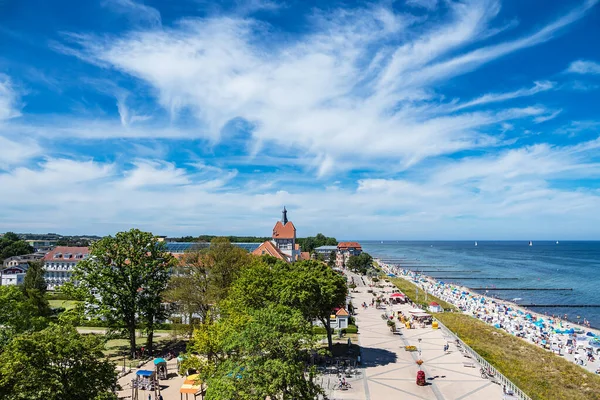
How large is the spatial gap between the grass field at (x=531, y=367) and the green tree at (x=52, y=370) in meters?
27.3

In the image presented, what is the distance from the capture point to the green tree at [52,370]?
13.9m

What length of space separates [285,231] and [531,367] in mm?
71321

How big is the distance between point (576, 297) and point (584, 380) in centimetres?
6378

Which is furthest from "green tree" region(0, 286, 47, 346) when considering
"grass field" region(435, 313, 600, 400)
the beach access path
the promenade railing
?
"grass field" region(435, 313, 600, 400)

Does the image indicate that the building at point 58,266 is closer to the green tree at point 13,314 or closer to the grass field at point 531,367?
the green tree at point 13,314

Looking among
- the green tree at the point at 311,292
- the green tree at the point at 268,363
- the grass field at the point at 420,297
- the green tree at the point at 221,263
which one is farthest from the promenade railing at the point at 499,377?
the grass field at the point at 420,297

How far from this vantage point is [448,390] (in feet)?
87.1

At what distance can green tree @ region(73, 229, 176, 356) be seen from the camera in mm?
34469

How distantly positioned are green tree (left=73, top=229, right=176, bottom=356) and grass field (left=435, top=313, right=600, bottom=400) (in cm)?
3107

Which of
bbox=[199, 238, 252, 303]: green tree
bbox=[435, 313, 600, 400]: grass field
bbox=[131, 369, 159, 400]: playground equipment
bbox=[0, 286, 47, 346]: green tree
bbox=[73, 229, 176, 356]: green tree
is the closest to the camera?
bbox=[131, 369, 159, 400]: playground equipment

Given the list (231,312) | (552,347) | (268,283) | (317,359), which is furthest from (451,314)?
(231,312)

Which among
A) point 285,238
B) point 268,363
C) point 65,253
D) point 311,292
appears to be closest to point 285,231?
point 285,238

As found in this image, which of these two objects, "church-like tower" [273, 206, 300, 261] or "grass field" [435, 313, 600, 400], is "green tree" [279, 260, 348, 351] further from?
"church-like tower" [273, 206, 300, 261]

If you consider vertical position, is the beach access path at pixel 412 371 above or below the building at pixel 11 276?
below
